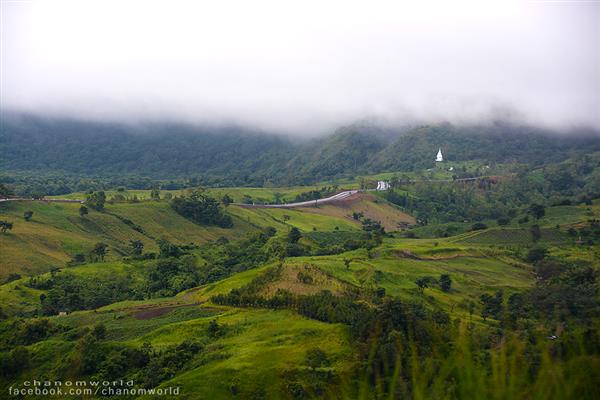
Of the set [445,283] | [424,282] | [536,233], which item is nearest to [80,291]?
[424,282]

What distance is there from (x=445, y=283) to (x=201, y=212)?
66.9m

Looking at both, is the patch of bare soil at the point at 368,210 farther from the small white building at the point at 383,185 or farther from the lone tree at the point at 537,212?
the lone tree at the point at 537,212

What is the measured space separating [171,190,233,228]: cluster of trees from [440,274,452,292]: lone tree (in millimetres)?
63230

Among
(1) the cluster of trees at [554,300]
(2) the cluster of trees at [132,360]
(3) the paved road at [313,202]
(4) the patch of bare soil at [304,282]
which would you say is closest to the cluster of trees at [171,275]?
(4) the patch of bare soil at [304,282]

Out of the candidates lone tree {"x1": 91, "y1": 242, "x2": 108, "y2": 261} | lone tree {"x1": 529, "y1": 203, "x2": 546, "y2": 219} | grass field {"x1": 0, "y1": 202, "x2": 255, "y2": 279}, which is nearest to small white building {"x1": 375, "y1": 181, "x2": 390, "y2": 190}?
grass field {"x1": 0, "y1": 202, "x2": 255, "y2": 279}

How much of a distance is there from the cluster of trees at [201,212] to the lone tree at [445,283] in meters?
63.2

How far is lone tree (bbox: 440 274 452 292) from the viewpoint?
61.1m

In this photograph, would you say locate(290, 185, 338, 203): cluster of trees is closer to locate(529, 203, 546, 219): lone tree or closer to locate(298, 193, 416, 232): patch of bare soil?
locate(298, 193, 416, 232): patch of bare soil

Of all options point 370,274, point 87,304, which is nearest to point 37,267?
point 87,304

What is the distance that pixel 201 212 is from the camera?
117250 millimetres

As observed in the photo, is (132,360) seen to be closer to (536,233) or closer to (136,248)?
(136,248)

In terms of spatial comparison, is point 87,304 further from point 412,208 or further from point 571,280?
point 412,208

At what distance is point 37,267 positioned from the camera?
250 ft

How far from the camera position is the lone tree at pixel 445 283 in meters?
61.1
